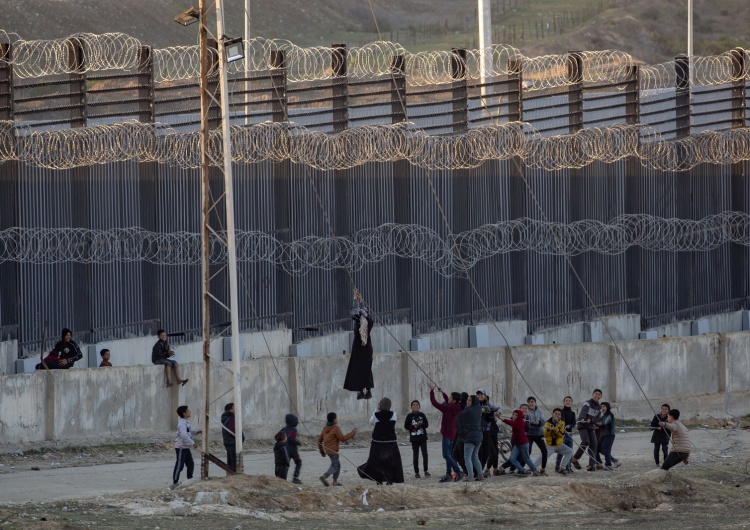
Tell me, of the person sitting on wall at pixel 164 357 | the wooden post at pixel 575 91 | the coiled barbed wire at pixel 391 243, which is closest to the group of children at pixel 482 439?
the person sitting on wall at pixel 164 357

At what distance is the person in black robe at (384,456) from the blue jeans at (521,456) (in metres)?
1.93

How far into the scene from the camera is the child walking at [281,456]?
52.1 ft

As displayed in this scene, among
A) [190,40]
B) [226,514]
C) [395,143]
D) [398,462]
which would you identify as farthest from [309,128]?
[190,40]

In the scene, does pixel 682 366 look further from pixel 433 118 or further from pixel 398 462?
pixel 398 462

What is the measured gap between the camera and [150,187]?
64.5ft

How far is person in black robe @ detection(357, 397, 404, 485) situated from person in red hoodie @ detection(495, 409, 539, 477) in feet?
5.64

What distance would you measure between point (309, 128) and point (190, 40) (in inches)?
1479

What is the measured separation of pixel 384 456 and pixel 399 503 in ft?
4.11

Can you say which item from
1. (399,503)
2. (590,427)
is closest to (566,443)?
(590,427)

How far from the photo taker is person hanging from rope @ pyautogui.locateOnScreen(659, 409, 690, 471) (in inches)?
652

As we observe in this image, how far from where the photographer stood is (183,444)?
15398mm

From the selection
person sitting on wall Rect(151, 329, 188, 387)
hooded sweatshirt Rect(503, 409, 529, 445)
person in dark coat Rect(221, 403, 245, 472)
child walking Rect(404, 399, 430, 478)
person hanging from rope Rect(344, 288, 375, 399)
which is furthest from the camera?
person hanging from rope Rect(344, 288, 375, 399)

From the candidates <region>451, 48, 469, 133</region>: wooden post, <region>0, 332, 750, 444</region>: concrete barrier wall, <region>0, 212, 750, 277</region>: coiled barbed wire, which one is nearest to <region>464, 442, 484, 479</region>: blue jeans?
<region>0, 332, 750, 444</region>: concrete barrier wall

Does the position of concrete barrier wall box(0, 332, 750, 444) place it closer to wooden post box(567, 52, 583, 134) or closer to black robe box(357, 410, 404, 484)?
black robe box(357, 410, 404, 484)
